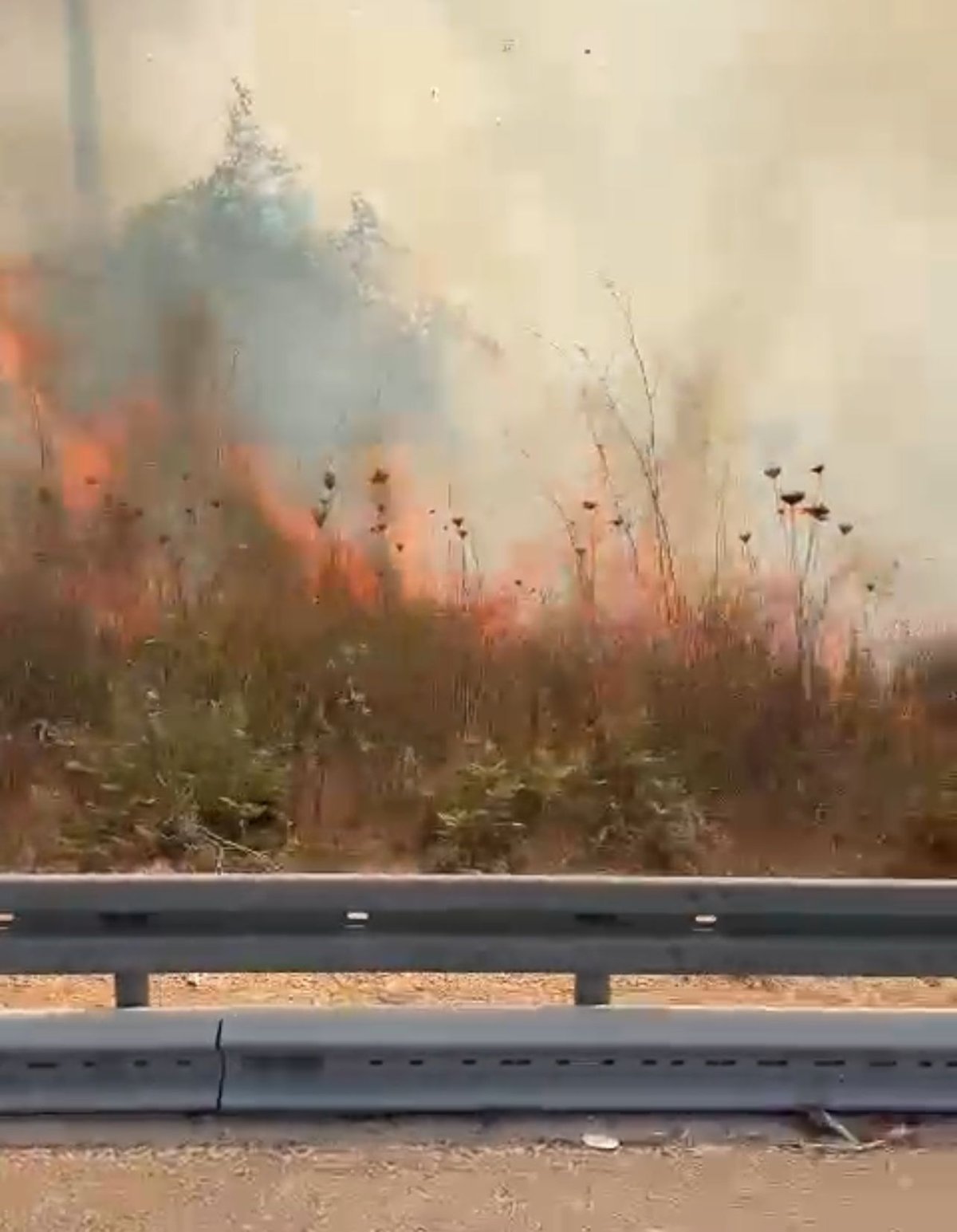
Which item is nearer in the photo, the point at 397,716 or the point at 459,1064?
the point at 459,1064

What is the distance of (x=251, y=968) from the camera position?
3902mm

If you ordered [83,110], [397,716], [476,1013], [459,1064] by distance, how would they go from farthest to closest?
[83,110] < [397,716] < [476,1013] < [459,1064]

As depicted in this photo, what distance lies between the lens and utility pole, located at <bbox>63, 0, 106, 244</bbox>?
7340 millimetres

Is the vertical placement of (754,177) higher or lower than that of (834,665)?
higher

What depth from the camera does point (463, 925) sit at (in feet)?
12.9

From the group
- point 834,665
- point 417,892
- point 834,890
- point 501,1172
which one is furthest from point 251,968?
point 834,665

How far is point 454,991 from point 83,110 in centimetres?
529

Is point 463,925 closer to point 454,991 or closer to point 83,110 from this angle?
point 454,991

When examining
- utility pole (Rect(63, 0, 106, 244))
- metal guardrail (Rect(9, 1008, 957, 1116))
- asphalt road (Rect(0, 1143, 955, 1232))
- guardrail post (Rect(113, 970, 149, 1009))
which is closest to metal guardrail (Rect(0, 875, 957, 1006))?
guardrail post (Rect(113, 970, 149, 1009))

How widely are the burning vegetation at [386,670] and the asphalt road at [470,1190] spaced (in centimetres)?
241

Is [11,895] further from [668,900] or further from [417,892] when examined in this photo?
[668,900]

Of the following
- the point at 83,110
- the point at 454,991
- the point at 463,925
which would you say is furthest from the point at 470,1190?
the point at 83,110

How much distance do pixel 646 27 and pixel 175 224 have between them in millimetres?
2735

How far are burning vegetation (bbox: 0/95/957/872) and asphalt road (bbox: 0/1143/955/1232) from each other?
241 cm
